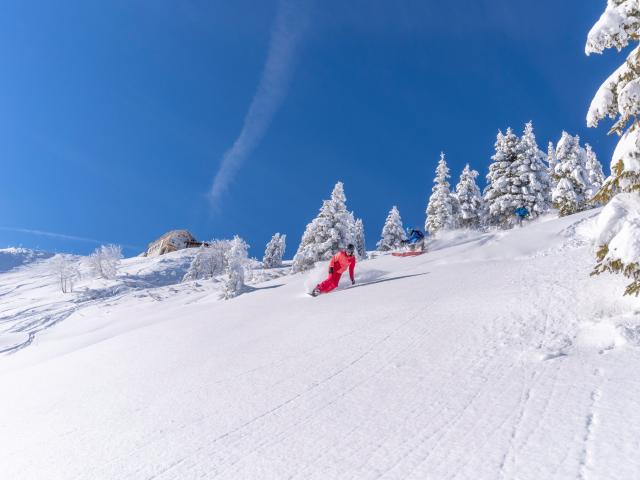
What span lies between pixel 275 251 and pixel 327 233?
1554 inches

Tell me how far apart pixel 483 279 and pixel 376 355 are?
4.85 meters

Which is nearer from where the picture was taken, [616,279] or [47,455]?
[47,455]

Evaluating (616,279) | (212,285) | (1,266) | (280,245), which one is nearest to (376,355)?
(616,279)

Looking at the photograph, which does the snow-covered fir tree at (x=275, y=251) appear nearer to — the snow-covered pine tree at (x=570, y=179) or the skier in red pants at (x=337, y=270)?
the snow-covered pine tree at (x=570, y=179)

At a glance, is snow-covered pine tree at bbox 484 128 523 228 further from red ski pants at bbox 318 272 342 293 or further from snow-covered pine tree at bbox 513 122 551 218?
red ski pants at bbox 318 272 342 293

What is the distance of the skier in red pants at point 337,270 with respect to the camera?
11617 mm

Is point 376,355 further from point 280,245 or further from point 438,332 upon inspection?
point 280,245

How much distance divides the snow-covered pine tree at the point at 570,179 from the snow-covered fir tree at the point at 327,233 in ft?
56.6

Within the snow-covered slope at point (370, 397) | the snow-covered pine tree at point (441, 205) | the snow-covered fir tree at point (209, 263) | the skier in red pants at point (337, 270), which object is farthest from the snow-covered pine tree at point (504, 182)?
the snow-covered fir tree at point (209, 263)

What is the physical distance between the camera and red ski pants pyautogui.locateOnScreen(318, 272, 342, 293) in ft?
38.1

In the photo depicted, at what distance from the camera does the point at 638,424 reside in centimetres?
265

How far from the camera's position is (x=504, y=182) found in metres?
35.5

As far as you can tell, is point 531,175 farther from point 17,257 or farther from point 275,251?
point 17,257

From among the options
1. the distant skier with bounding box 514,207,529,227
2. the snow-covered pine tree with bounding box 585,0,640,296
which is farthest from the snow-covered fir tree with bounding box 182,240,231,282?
the snow-covered pine tree with bounding box 585,0,640,296
